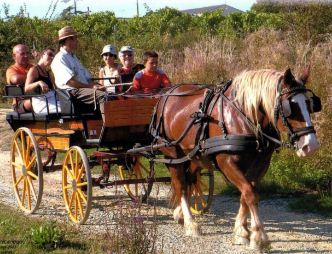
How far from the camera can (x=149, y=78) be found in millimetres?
8359

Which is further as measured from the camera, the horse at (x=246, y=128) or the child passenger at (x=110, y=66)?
the child passenger at (x=110, y=66)

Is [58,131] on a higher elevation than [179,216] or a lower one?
higher

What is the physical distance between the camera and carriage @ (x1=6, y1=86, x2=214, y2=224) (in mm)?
7688

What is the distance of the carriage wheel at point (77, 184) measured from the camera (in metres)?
7.54

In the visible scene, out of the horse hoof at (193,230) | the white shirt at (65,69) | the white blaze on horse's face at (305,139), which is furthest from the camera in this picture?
the white shirt at (65,69)

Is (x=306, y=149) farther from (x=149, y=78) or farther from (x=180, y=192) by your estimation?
(x=149, y=78)

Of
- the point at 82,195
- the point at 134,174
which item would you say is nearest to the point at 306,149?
the point at 82,195

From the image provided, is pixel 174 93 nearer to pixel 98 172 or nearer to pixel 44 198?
pixel 44 198

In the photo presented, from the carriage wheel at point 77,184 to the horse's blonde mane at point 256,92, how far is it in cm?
206

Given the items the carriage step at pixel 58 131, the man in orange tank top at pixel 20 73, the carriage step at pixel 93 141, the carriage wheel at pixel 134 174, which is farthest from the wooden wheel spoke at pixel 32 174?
the carriage wheel at pixel 134 174

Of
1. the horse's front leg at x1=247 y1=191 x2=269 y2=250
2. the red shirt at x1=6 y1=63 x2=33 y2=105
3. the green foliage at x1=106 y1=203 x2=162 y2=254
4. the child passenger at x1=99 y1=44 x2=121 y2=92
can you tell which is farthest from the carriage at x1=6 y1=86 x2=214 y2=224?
the green foliage at x1=106 y1=203 x2=162 y2=254

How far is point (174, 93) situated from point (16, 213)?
2568 millimetres

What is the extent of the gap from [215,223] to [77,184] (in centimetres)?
169

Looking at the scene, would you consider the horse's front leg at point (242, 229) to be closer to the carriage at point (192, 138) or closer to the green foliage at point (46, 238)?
the carriage at point (192, 138)
